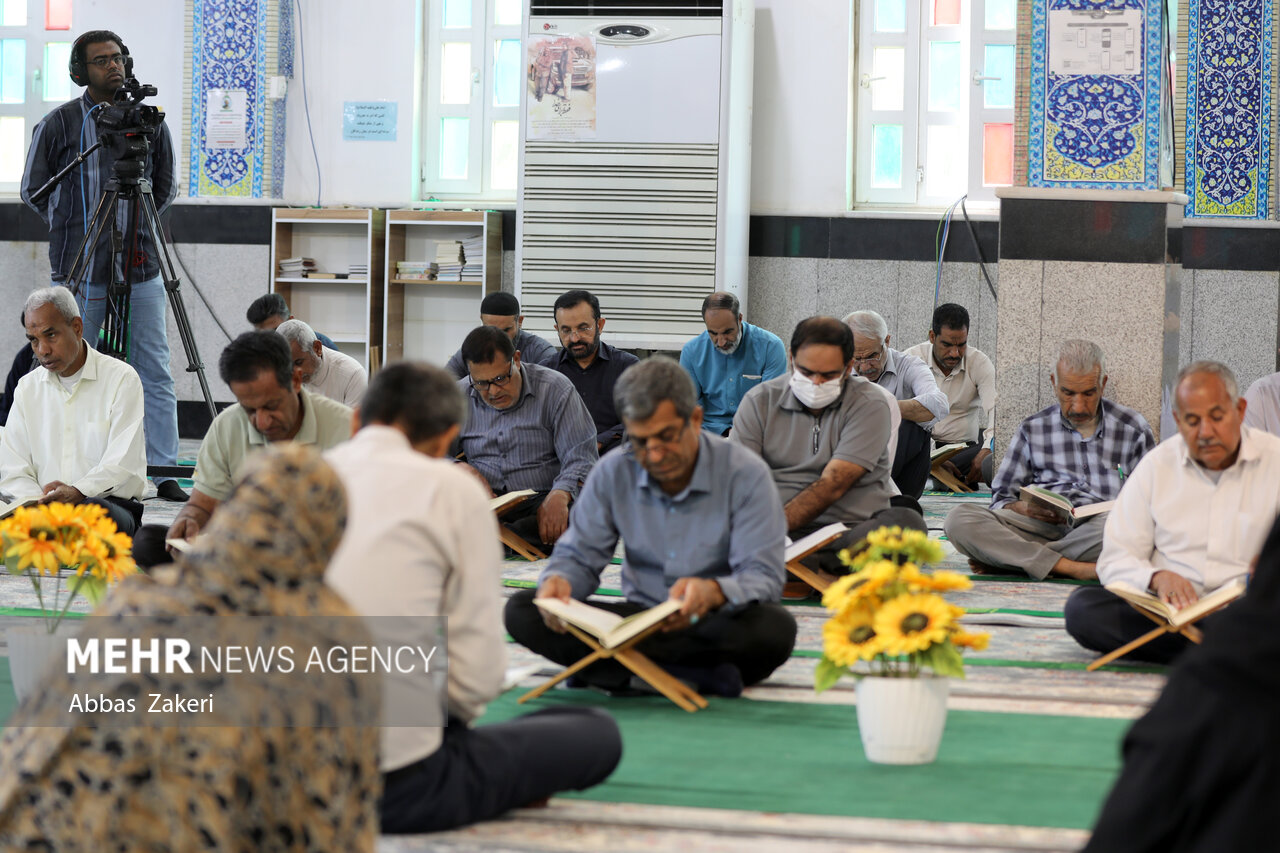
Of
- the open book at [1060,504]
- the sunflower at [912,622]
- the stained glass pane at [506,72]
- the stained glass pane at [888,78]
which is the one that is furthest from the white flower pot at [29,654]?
the stained glass pane at [888,78]

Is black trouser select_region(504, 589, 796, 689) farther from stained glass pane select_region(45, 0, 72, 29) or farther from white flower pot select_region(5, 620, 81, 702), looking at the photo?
stained glass pane select_region(45, 0, 72, 29)

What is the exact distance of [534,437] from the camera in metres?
5.17

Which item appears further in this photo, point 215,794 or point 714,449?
point 714,449

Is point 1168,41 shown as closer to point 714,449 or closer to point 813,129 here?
point 813,129

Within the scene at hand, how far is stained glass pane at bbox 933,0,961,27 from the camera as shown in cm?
838

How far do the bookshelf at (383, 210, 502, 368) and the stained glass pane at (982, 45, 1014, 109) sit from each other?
9.29ft

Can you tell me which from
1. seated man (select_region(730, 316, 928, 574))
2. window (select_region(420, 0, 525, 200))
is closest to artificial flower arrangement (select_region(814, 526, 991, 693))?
seated man (select_region(730, 316, 928, 574))

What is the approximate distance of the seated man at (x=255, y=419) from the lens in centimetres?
369

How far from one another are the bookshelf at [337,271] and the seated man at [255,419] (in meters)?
4.47

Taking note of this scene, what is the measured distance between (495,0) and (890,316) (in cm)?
294

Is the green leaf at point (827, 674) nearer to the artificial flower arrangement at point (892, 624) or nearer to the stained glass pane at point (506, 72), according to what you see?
the artificial flower arrangement at point (892, 624)

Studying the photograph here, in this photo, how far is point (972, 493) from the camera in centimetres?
699

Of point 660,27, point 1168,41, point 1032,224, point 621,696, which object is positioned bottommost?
point 621,696

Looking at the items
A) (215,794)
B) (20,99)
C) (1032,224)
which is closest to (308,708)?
(215,794)
